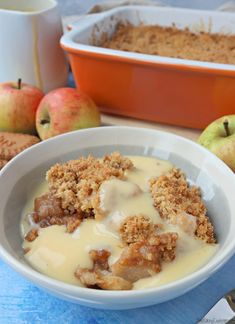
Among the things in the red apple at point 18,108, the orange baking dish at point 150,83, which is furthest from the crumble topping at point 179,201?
the red apple at point 18,108

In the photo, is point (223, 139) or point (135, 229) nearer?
point (135, 229)

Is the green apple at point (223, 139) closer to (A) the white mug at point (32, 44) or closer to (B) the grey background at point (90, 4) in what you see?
(A) the white mug at point (32, 44)

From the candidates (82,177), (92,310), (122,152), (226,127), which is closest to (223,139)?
(226,127)

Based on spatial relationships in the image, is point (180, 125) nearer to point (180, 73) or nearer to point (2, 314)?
point (180, 73)

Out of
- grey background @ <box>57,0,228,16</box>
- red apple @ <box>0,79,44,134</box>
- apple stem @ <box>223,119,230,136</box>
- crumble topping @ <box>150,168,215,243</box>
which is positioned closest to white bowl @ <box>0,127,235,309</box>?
crumble topping @ <box>150,168,215,243</box>

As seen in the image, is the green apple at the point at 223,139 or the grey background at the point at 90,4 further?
the grey background at the point at 90,4

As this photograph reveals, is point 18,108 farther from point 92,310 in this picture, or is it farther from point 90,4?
point 90,4
